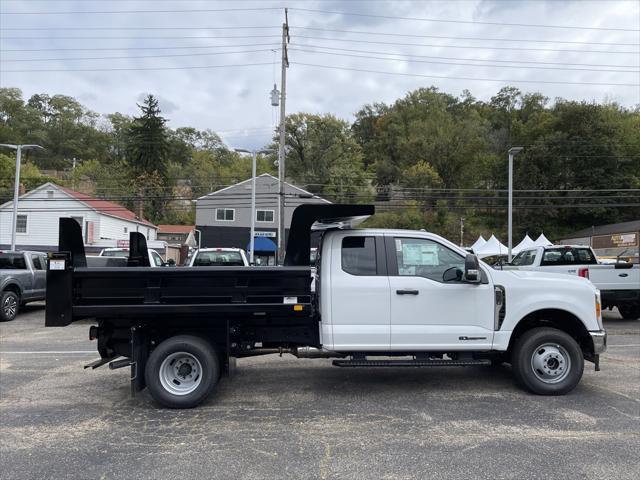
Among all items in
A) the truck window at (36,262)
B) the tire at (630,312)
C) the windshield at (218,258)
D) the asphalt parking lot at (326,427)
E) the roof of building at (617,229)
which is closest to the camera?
the asphalt parking lot at (326,427)

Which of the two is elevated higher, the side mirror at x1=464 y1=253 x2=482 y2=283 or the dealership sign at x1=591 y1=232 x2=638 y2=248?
the dealership sign at x1=591 y1=232 x2=638 y2=248

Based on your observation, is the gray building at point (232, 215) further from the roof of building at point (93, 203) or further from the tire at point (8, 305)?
the tire at point (8, 305)

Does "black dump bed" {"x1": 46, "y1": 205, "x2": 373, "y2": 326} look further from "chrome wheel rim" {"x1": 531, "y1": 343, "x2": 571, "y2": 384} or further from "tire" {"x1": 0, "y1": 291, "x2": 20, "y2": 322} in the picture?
"tire" {"x1": 0, "y1": 291, "x2": 20, "y2": 322}

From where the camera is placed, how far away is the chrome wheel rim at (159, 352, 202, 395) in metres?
5.88

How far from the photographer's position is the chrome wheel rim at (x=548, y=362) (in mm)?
6320

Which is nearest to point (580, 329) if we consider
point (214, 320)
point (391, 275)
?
point (391, 275)

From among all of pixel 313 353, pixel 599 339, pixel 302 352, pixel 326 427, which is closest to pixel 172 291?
pixel 302 352

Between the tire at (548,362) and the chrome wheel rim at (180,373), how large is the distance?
3892 millimetres

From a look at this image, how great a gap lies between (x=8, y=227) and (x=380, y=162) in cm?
5152

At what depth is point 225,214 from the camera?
51594mm

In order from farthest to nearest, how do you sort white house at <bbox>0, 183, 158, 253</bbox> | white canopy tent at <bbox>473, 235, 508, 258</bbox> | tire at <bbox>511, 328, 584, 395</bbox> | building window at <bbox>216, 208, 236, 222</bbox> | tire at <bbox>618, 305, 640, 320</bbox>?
building window at <bbox>216, 208, 236, 222</bbox> < white house at <bbox>0, 183, 158, 253</bbox> < white canopy tent at <bbox>473, 235, 508, 258</bbox> < tire at <bbox>618, 305, 640, 320</bbox> < tire at <bbox>511, 328, 584, 395</bbox>

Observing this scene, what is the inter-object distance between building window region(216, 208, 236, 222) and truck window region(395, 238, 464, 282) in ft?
152

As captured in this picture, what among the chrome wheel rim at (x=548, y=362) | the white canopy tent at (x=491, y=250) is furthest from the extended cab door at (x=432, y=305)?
the white canopy tent at (x=491, y=250)

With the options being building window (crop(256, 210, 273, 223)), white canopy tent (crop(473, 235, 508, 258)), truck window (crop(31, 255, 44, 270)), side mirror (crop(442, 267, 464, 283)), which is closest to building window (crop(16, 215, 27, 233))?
building window (crop(256, 210, 273, 223))
